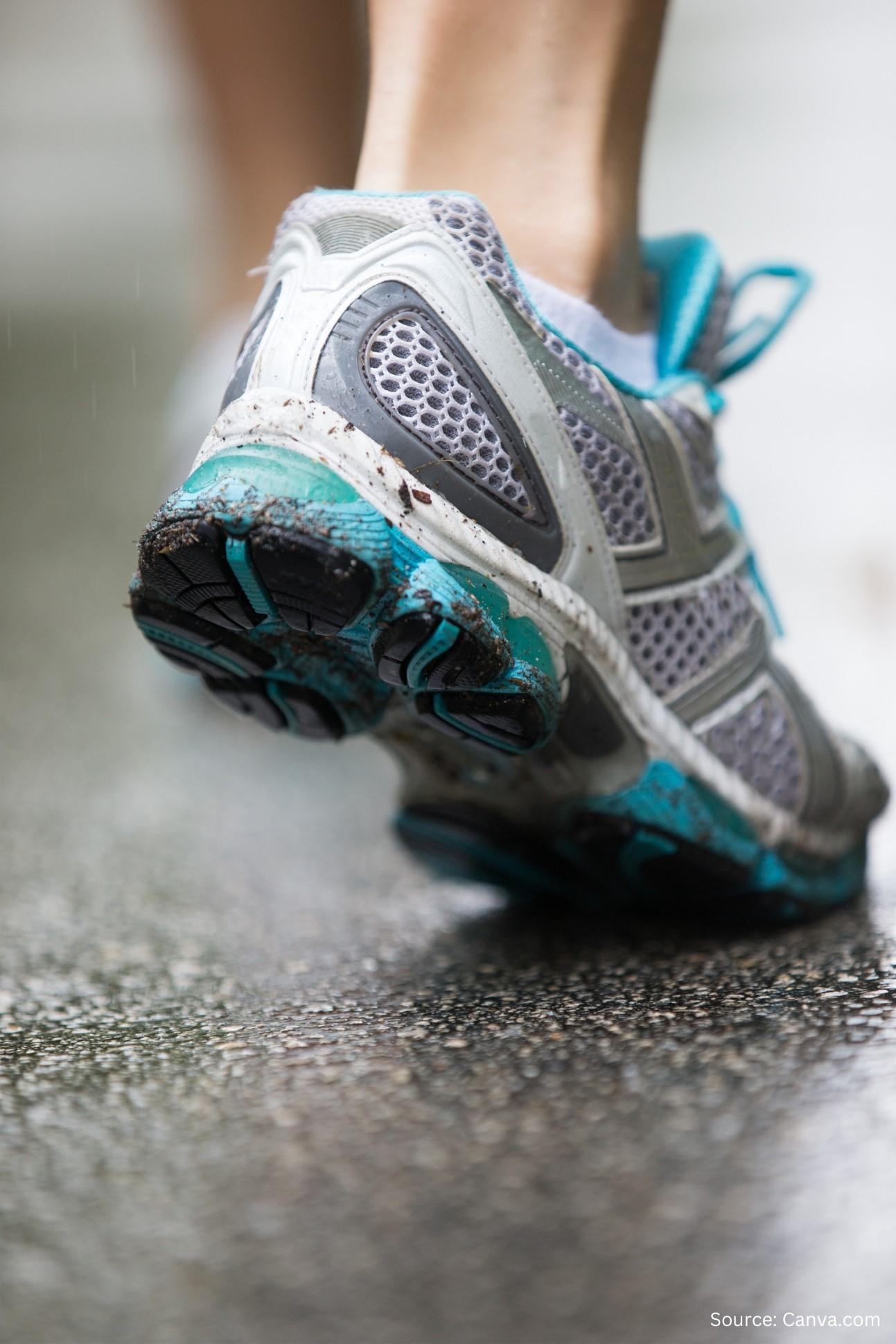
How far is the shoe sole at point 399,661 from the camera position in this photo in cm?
61

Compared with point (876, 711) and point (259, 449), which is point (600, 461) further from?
point (876, 711)

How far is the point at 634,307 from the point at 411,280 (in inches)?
9.8

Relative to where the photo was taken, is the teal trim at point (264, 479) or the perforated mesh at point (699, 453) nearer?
the teal trim at point (264, 479)

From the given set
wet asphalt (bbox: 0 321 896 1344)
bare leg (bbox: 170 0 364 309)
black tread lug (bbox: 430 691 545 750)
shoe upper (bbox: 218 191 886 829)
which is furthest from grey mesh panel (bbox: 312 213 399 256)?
bare leg (bbox: 170 0 364 309)

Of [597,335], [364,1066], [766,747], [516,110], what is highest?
[516,110]

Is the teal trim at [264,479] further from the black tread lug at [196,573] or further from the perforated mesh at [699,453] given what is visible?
the perforated mesh at [699,453]

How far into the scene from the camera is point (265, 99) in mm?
1481

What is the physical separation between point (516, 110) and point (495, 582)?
0.33 meters

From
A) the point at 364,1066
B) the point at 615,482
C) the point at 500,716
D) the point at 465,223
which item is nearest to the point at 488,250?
the point at 465,223

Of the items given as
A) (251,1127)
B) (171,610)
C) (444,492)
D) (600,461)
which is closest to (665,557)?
(600,461)

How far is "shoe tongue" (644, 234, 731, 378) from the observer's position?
0.85 meters

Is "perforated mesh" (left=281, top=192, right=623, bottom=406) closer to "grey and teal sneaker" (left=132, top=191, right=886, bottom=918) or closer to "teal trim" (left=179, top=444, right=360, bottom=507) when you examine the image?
"grey and teal sneaker" (left=132, top=191, right=886, bottom=918)

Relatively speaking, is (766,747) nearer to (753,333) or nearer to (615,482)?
(615,482)

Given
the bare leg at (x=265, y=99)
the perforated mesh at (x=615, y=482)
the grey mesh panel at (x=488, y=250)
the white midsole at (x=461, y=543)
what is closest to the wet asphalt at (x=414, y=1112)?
the white midsole at (x=461, y=543)
